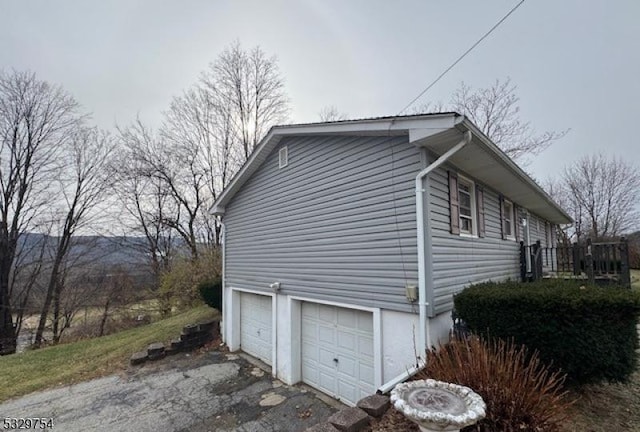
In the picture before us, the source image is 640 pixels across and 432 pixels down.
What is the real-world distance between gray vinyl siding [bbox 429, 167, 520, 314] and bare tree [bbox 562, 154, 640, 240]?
80.0 ft

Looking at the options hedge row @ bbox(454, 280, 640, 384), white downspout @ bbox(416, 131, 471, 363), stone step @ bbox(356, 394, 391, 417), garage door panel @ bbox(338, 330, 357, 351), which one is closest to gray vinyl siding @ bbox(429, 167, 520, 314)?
white downspout @ bbox(416, 131, 471, 363)

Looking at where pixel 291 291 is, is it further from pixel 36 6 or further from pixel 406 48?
pixel 36 6

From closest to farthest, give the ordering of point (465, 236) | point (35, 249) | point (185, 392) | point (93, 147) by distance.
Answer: point (465, 236) → point (185, 392) → point (35, 249) → point (93, 147)

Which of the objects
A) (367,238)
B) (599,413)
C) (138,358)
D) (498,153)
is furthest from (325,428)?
(138,358)

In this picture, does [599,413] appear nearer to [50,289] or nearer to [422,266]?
[422,266]

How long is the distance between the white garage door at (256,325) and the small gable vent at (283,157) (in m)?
3.78

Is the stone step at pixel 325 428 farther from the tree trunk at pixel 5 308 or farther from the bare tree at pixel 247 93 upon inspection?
the tree trunk at pixel 5 308

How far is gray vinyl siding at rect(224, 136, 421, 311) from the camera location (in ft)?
16.3

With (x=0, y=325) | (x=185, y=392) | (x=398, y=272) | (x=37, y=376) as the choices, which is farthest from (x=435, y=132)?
(x=0, y=325)

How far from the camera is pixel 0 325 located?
14.9m

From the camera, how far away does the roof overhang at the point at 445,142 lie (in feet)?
14.1

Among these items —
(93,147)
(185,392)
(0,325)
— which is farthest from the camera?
(93,147)

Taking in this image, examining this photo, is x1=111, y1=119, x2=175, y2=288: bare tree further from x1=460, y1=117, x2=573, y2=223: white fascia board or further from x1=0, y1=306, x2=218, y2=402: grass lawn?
x1=460, y1=117, x2=573, y2=223: white fascia board

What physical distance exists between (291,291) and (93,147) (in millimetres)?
17445
